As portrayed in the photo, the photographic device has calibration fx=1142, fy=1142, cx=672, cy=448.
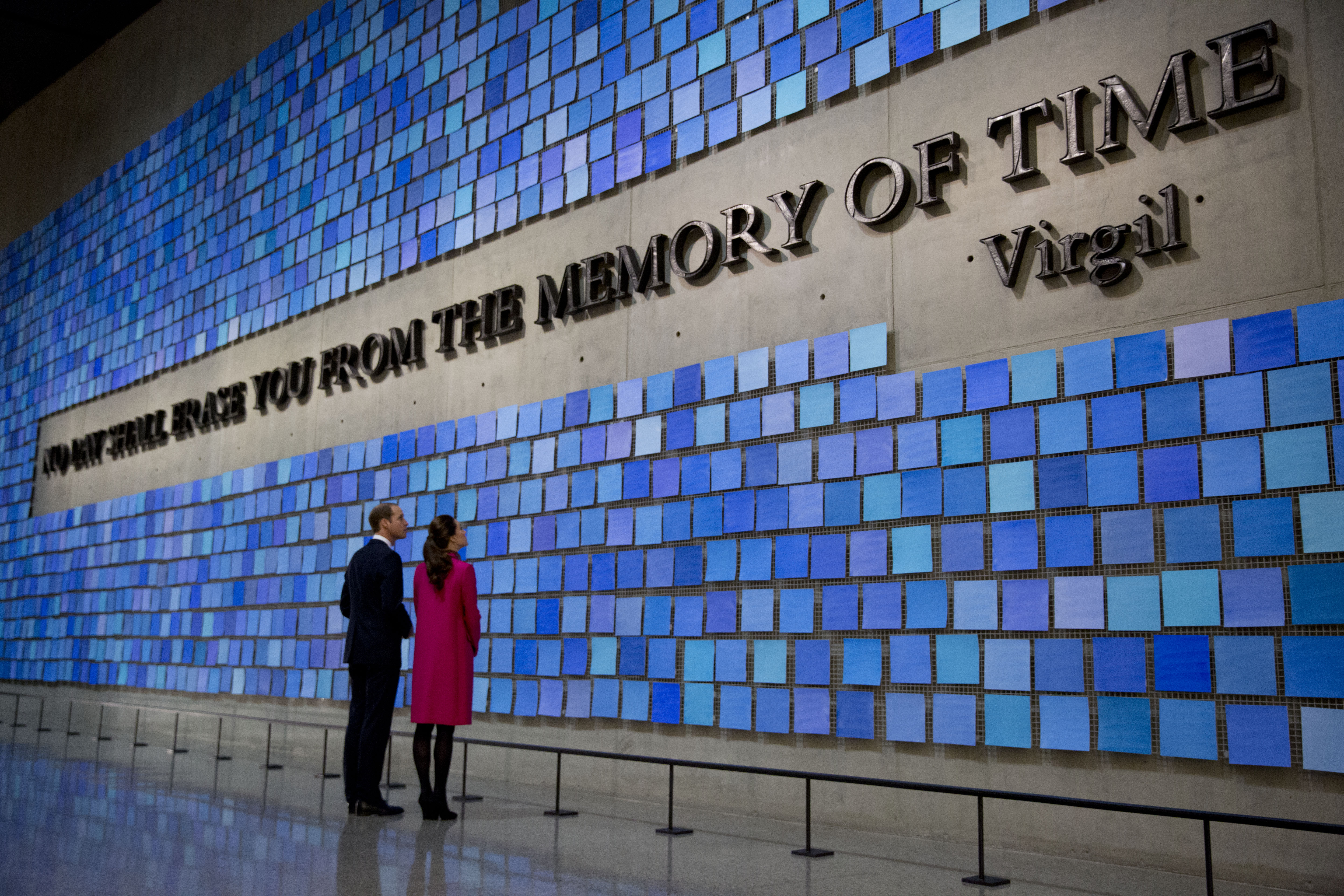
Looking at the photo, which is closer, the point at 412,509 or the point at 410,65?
the point at 412,509

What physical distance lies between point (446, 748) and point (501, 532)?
264cm

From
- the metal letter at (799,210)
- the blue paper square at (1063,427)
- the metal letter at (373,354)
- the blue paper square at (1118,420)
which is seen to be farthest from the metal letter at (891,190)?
the metal letter at (373,354)

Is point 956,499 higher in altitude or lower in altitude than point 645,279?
lower

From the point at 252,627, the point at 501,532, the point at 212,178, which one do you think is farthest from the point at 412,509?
the point at 212,178

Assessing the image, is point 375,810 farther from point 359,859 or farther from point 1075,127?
point 1075,127

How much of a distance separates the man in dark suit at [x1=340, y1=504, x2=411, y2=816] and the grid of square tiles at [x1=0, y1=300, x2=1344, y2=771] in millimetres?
1634

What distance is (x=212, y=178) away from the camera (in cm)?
1279

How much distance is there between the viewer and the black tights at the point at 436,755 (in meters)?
5.83

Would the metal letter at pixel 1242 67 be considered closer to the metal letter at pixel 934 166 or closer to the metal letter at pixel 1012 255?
the metal letter at pixel 1012 255

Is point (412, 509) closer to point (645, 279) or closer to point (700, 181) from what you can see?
point (645, 279)

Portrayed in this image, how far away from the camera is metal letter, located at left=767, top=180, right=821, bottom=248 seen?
651 cm

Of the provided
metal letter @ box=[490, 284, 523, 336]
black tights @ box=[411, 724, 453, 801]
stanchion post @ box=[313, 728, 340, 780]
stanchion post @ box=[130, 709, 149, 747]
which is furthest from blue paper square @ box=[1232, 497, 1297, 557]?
stanchion post @ box=[130, 709, 149, 747]

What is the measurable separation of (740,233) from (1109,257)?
2.33 meters

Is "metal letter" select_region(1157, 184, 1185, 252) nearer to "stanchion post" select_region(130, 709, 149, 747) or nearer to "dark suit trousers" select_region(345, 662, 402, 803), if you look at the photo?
"dark suit trousers" select_region(345, 662, 402, 803)
